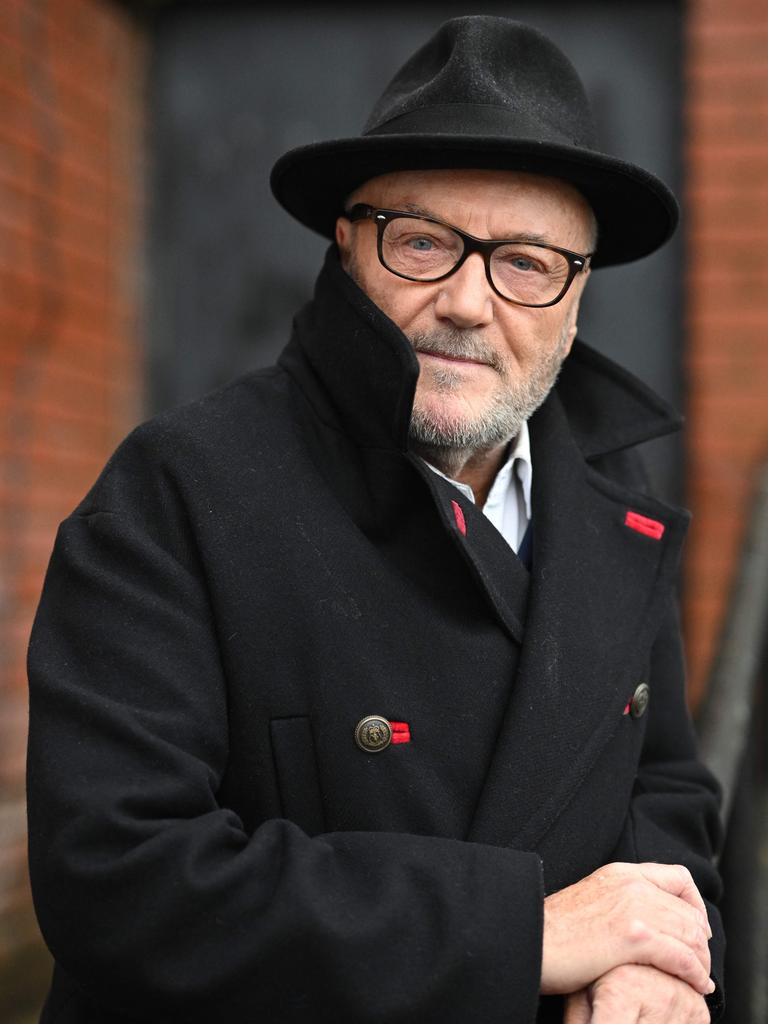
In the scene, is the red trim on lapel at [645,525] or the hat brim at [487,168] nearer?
the hat brim at [487,168]

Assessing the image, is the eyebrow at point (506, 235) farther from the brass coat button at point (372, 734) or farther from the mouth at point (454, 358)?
the brass coat button at point (372, 734)

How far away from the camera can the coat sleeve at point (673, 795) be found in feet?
6.76

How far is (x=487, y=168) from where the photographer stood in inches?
78.5

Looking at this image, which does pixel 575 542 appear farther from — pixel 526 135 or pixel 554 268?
pixel 526 135

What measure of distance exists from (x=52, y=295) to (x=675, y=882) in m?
2.98

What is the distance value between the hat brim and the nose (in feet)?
0.55

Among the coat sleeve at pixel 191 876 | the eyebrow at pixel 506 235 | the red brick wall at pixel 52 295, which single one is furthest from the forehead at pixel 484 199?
the red brick wall at pixel 52 295

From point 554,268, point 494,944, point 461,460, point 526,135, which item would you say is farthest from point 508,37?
point 494,944

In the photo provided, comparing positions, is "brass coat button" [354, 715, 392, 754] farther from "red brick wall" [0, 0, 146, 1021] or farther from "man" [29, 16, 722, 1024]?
"red brick wall" [0, 0, 146, 1021]

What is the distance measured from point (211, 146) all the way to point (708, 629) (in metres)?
2.51

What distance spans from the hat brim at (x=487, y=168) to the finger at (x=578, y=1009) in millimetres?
1236

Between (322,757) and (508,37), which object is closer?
(322,757)

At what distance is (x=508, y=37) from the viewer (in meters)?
2.09

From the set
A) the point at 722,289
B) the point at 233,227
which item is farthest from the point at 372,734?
the point at 233,227
